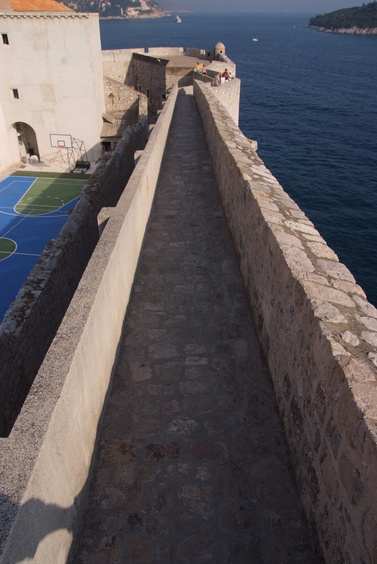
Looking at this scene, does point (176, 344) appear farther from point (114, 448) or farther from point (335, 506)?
point (335, 506)

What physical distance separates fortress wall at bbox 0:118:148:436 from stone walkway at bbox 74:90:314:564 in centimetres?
195

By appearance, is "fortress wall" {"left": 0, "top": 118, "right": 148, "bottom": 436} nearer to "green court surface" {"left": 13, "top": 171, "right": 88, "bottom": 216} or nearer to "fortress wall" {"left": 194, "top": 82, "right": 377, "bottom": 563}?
"fortress wall" {"left": 194, "top": 82, "right": 377, "bottom": 563}

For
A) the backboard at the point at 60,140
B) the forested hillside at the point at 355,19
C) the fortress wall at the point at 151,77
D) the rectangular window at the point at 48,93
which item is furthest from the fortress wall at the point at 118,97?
the forested hillside at the point at 355,19

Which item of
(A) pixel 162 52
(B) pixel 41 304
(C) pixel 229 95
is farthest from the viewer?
(A) pixel 162 52

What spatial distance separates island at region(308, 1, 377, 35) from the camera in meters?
144

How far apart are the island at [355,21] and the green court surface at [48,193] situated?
14578 cm

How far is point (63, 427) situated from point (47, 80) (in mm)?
31574

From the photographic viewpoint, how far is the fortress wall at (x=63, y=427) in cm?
Result: 224

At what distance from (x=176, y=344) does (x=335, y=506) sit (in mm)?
2482

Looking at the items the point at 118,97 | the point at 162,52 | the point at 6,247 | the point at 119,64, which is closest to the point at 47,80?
the point at 118,97

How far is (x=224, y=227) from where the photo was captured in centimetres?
735

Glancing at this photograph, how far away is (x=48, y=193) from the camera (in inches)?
1058

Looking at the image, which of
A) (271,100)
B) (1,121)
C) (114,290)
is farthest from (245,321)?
(271,100)

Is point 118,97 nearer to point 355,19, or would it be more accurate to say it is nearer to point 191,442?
point 191,442
